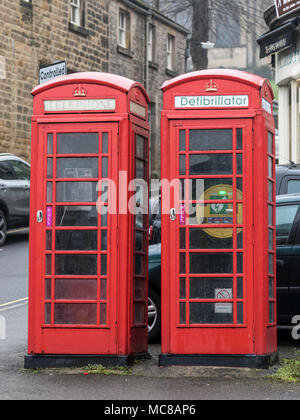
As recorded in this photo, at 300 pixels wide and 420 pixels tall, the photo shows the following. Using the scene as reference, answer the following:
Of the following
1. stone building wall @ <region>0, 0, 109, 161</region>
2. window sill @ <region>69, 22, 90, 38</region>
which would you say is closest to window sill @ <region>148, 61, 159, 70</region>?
window sill @ <region>69, 22, 90, 38</region>

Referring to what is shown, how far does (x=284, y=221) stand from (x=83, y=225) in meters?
2.75

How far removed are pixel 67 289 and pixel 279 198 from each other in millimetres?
3186

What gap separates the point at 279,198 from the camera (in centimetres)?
1025

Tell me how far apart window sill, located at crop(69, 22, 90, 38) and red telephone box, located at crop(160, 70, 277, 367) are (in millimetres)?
20068

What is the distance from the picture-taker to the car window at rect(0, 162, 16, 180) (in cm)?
1835

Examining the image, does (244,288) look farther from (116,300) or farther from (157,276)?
(157,276)

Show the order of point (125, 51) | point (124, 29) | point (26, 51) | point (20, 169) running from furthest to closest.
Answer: point (124, 29) → point (125, 51) → point (26, 51) → point (20, 169)

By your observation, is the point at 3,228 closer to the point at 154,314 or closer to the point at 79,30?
the point at 154,314

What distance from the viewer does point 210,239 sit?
26.9 feet

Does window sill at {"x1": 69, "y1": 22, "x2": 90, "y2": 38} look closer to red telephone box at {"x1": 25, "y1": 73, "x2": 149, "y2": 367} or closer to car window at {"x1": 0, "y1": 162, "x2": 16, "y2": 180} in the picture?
car window at {"x1": 0, "y1": 162, "x2": 16, "y2": 180}

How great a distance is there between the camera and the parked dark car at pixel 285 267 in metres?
9.47

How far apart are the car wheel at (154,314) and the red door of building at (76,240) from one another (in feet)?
5.54

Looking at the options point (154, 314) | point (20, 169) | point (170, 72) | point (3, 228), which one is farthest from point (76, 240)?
point (170, 72)
